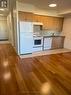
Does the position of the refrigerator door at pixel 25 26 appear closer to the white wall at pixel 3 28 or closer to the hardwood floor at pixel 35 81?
the hardwood floor at pixel 35 81

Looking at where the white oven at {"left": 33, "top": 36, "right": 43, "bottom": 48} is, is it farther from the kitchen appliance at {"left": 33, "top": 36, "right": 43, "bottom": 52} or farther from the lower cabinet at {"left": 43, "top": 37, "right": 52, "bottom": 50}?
the lower cabinet at {"left": 43, "top": 37, "right": 52, "bottom": 50}

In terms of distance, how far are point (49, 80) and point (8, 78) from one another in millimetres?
1193

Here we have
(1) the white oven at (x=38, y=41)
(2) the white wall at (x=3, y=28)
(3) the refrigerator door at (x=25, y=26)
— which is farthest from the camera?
(2) the white wall at (x=3, y=28)

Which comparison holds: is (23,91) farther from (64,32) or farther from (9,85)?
(64,32)

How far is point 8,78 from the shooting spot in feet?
8.64

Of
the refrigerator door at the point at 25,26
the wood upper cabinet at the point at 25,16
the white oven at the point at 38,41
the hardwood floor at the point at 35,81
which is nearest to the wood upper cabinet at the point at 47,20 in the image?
the wood upper cabinet at the point at 25,16

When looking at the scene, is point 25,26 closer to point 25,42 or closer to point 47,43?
point 25,42

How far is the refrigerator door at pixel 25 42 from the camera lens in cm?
464

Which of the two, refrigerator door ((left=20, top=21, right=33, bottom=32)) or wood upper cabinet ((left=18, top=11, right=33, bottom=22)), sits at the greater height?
wood upper cabinet ((left=18, top=11, right=33, bottom=22))

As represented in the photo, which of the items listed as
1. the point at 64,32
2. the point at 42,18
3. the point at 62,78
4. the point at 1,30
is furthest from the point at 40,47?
the point at 1,30

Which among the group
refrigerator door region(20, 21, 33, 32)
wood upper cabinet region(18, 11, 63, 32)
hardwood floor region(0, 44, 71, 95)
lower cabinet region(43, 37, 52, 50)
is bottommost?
hardwood floor region(0, 44, 71, 95)

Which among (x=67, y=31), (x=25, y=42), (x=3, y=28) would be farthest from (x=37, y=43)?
(x=3, y=28)

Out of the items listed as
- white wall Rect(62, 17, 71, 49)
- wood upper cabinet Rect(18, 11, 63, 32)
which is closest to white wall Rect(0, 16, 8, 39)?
wood upper cabinet Rect(18, 11, 63, 32)

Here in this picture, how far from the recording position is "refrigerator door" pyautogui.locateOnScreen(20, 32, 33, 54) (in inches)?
183
